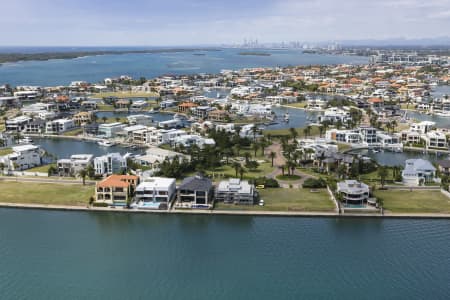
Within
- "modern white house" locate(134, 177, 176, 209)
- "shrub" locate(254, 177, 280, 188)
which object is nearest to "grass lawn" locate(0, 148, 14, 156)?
"modern white house" locate(134, 177, 176, 209)

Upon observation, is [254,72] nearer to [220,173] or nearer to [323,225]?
[220,173]

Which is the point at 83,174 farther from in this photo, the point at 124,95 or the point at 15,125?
the point at 124,95

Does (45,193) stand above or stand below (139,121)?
below

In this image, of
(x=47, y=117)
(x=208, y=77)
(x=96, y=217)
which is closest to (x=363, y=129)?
(x=96, y=217)

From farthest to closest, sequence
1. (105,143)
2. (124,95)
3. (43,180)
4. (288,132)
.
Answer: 1. (124,95)
2. (288,132)
3. (105,143)
4. (43,180)

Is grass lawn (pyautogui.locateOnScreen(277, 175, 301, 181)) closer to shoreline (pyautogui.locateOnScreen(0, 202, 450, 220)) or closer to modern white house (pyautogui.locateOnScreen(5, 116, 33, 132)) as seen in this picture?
shoreline (pyautogui.locateOnScreen(0, 202, 450, 220))

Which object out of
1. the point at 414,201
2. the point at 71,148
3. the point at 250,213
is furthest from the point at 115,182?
the point at 414,201
